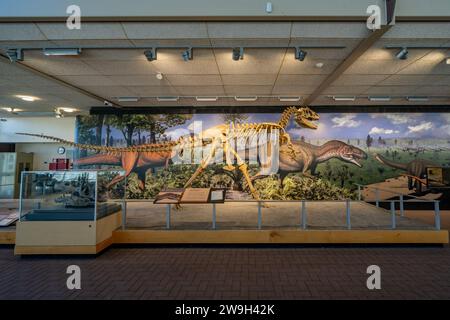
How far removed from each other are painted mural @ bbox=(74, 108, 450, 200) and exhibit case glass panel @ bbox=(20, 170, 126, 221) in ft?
→ 12.1

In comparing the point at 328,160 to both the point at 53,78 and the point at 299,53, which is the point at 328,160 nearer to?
the point at 299,53

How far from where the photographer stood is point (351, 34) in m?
3.50

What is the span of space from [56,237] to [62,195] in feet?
2.13

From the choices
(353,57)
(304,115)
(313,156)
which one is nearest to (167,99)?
(304,115)

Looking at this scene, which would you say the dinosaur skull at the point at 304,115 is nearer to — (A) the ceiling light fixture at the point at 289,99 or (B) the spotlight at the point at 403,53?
(A) the ceiling light fixture at the point at 289,99

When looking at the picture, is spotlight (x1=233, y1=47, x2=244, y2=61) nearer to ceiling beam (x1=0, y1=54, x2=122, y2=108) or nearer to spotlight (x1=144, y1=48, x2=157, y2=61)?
spotlight (x1=144, y1=48, x2=157, y2=61)

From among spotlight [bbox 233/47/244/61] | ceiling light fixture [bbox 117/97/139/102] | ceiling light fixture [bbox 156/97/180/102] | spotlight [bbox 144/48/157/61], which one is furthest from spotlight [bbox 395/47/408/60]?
ceiling light fixture [bbox 117/97/139/102]

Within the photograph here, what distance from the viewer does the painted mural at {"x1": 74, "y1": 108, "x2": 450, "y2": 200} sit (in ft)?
25.3

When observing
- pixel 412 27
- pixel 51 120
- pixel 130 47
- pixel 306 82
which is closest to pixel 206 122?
pixel 306 82

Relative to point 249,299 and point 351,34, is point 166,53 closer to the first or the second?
point 351,34

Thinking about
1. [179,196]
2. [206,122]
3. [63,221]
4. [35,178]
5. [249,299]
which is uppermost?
[206,122]

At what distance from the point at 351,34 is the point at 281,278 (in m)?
3.40

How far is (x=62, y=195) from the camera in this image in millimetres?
4051
